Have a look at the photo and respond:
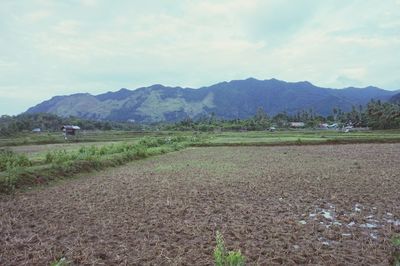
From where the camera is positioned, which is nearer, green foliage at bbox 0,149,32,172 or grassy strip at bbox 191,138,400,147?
green foliage at bbox 0,149,32,172

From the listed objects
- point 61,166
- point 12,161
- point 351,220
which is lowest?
point 351,220

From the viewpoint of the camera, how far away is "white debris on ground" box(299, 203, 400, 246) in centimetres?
729

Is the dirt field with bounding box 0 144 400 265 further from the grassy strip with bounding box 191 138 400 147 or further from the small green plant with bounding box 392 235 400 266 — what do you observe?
the grassy strip with bounding box 191 138 400 147

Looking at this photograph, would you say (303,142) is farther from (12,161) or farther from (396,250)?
(396,250)

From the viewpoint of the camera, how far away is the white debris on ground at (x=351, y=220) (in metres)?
7.29

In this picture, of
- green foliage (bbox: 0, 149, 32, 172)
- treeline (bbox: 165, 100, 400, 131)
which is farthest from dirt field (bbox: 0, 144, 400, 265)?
treeline (bbox: 165, 100, 400, 131)

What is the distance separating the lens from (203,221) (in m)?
8.15

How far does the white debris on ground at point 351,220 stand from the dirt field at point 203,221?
0.07 feet

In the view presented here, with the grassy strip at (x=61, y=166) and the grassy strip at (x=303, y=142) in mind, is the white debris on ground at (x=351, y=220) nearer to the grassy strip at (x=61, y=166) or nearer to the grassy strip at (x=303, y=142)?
the grassy strip at (x=61, y=166)

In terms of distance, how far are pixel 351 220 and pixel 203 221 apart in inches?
133

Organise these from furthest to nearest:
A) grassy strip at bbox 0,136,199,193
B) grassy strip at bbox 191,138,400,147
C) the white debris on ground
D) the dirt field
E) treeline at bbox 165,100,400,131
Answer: treeline at bbox 165,100,400,131, grassy strip at bbox 191,138,400,147, grassy strip at bbox 0,136,199,193, the white debris on ground, the dirt field

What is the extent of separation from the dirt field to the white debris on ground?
0.02m

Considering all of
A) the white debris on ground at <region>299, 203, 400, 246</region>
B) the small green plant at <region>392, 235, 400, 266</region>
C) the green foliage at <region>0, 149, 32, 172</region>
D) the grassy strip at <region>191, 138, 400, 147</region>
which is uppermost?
the green foliage at <region>0, 149, 32, 172</region>

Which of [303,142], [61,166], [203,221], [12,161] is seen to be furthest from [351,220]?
[303,142]
